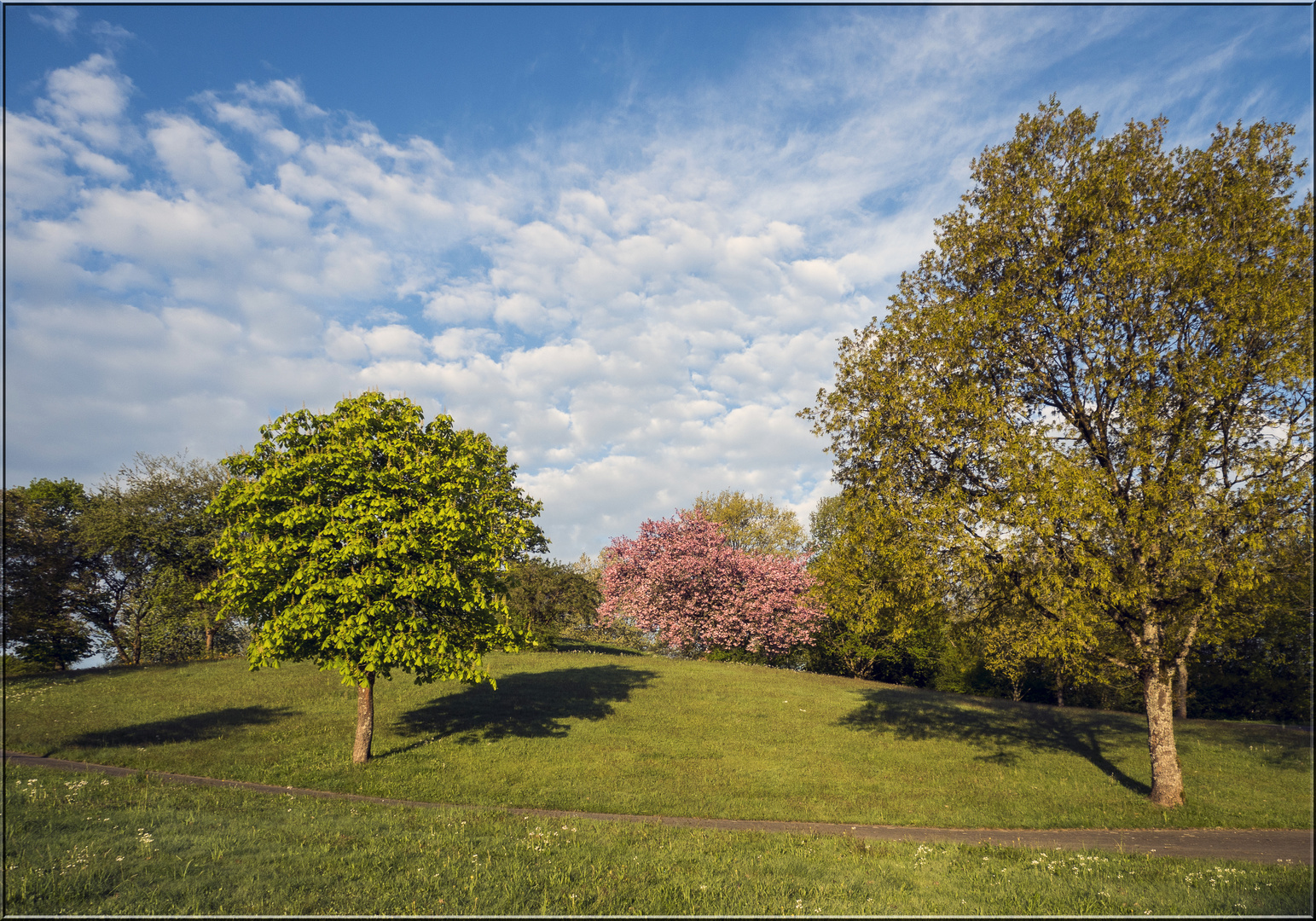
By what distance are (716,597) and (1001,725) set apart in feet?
71.5

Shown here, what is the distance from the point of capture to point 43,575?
36.5m

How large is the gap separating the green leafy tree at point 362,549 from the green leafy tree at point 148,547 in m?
30.2

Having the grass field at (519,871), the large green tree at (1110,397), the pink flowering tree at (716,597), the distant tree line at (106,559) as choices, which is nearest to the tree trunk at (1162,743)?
the large green tree at (1110,397)

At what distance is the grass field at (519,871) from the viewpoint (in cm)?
805

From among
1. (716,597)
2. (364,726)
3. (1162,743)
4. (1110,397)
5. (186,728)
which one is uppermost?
(1110,397)

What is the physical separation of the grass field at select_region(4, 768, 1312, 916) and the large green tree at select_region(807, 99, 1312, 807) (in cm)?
647

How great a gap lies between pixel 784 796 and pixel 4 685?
1531 inches

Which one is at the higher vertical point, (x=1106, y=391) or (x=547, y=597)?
(x=1106, y=391)

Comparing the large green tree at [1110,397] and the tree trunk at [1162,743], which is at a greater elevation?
the large green tree at [1110,397]

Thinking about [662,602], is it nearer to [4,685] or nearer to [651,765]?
[651,765]

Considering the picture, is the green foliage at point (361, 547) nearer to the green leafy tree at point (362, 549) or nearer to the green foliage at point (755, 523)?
the green leafy tree at point (362, 549)

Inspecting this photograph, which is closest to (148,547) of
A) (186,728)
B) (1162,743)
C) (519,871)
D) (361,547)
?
(186,728)

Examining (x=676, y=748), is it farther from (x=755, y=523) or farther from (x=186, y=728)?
(x=755, y=523)

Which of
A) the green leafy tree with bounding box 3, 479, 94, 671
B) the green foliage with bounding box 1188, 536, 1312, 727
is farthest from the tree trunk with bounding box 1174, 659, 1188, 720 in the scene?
the green leafy tree with bounding box 3, 479, 94, 671
